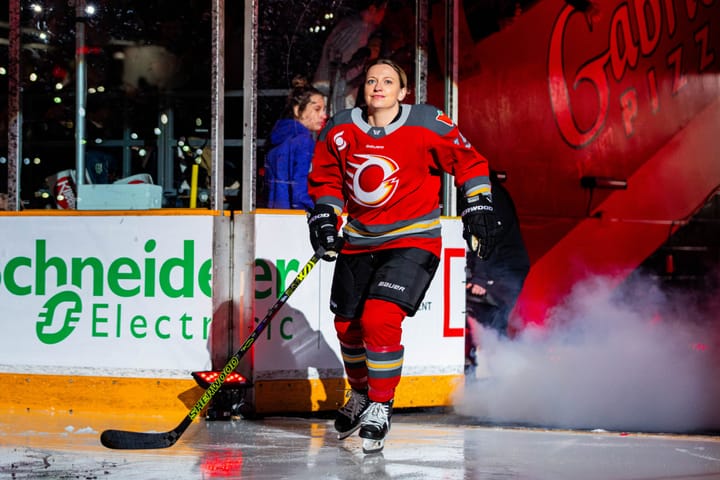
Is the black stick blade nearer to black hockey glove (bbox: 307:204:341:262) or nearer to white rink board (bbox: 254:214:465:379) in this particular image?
black hockey glove (bbox: 307:204:341:262)

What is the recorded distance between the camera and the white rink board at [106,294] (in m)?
5.80

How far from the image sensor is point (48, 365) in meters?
5.93

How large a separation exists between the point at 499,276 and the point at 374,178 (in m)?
3.62

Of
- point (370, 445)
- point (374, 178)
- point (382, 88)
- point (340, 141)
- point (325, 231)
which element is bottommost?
point (370, 445)

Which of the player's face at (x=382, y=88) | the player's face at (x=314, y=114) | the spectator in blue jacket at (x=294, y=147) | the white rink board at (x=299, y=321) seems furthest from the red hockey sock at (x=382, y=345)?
the player's face at (x=314, y=114)

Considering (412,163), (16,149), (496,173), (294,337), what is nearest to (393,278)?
(412,163)

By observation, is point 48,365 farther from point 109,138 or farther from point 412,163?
point 412,163

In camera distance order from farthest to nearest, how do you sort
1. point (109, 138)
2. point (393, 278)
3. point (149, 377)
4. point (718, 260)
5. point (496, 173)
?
point (718, 260)
point (496, 173)
point (109, 138)
point (149, 377)
point (393, 278)

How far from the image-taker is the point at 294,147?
20.3 feet

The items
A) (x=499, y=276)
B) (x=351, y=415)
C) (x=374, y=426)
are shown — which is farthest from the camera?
(x=499, y=276)

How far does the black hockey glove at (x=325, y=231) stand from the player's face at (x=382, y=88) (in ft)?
1.73

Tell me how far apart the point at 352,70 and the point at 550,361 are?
3057mm

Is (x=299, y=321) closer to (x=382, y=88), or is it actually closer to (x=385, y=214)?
(x=385, y=214)

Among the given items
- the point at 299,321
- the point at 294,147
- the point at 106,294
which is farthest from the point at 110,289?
the point at 294,147
